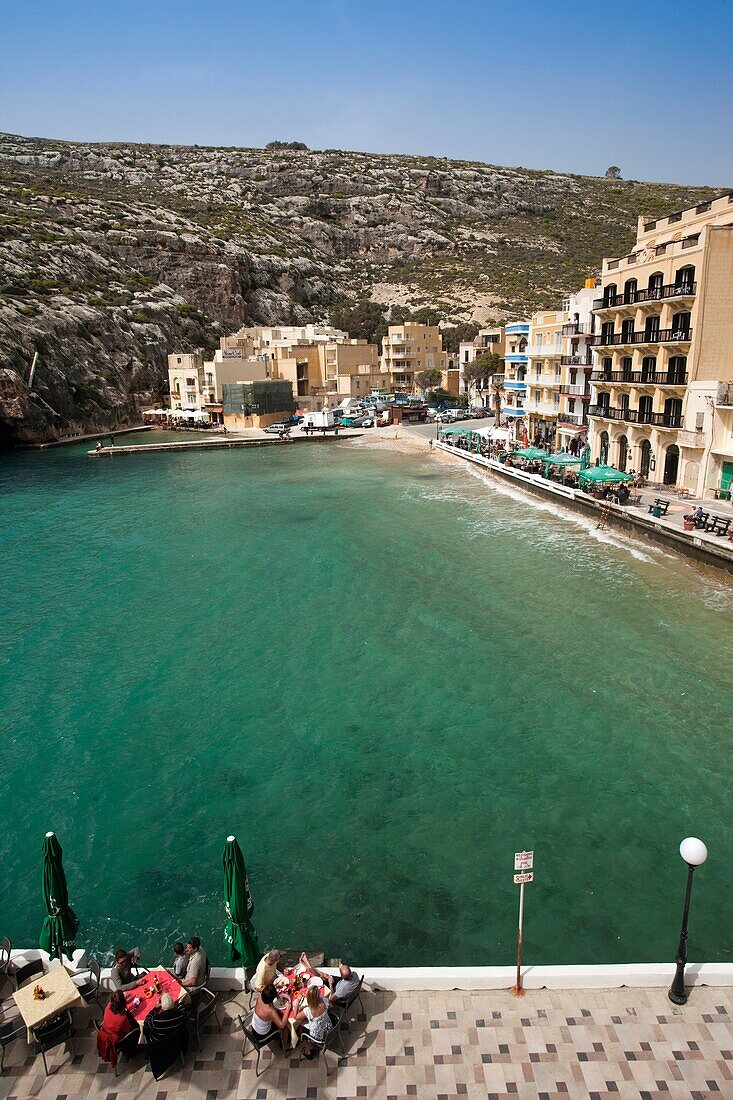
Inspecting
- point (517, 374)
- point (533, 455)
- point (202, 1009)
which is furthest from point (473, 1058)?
point (517, 374)

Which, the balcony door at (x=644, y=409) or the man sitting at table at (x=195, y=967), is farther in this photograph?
the balcony door at (x=644, y=409)

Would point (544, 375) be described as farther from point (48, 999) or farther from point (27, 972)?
point (48, 999)

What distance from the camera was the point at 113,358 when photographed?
297 ft

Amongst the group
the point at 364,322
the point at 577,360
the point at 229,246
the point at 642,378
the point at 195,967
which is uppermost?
the point at 229,246

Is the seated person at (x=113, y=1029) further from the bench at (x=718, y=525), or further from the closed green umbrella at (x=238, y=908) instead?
the bench at (x=718, y=525)

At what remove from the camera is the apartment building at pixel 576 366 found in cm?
4559

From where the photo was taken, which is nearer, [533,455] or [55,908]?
[55,908]

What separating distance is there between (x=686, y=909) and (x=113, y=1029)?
6.44m

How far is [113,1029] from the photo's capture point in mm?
7160

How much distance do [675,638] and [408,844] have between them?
12.4 m

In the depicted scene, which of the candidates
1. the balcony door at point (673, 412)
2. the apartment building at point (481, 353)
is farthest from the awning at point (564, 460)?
the apartment building at point (481, 353)

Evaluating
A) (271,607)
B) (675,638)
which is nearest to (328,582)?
(271,607)

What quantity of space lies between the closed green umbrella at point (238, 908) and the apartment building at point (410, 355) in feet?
296

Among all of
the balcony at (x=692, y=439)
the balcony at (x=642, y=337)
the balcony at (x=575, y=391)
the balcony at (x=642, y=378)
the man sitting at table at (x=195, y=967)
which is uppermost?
the balcony at (x=642, y=337)
